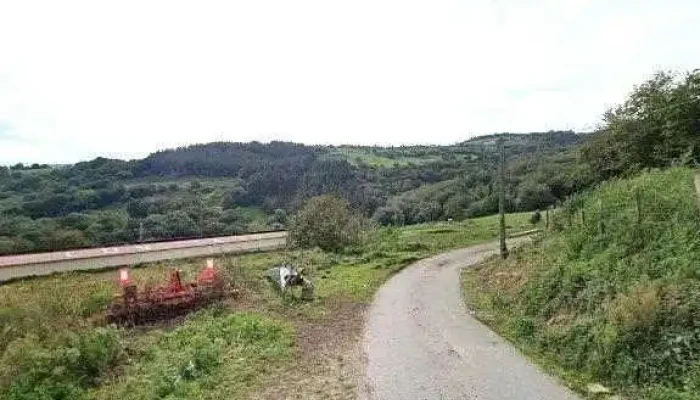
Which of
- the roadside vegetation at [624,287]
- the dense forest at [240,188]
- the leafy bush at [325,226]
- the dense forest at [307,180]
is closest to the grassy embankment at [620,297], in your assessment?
the roadside vegetation at [624,287]

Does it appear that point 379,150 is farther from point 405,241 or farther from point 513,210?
point 405,241

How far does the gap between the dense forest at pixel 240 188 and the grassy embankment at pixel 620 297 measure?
32263 mm

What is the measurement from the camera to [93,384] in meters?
13.5

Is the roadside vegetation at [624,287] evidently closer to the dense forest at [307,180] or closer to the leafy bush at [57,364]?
the dense forest at [307,180]

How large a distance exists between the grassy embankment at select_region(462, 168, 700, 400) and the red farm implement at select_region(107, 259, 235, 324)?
9.99m

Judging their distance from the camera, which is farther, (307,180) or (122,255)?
(307,180)

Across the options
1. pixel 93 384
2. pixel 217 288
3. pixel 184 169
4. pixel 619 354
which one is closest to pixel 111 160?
pixel 184 169

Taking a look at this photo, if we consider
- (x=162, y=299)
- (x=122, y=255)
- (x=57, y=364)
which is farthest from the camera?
(x=122, y=255)

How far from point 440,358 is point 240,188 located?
8465 cm

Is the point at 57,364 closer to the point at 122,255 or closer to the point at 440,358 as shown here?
the point at 440,358

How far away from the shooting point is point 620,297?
11.8 meters

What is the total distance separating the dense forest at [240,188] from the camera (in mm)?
64438

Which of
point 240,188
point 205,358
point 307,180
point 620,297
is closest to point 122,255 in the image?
point 205,358

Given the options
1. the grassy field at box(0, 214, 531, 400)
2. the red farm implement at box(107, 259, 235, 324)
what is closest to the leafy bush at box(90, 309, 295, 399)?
the grassy field at box(0, 214, 531, 400)
